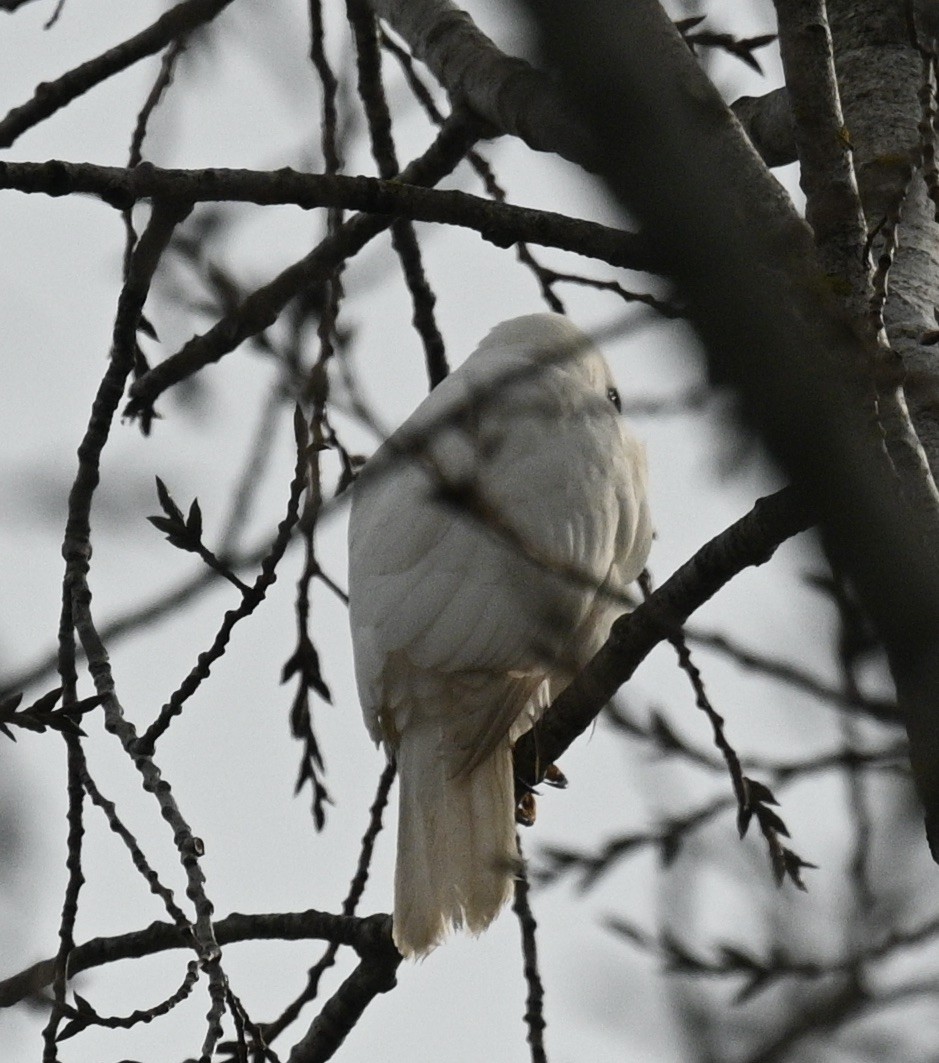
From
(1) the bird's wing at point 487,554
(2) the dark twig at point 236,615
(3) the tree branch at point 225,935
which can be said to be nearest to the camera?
(2) the dark twig at point 236,615

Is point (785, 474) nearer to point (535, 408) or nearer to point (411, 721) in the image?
point (535, 408)

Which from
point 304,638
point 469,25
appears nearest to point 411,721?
point 304,638

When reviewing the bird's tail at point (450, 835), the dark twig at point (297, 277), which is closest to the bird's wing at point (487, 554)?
the bird's tail at point (450, 835)

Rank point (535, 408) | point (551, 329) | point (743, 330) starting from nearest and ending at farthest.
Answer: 1. point (743, 330)
2. point (535, 408)
3. point (551, 329)

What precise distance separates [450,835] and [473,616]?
0.57 meters

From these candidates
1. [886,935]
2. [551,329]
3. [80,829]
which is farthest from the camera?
[551,329]

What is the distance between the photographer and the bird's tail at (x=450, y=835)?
347cm

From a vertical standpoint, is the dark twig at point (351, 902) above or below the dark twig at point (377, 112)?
below

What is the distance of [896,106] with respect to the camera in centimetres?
302

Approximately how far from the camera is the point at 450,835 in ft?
11.9

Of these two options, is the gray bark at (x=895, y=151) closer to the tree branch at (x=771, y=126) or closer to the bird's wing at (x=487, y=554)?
the tree branch at (x=771, y=126)

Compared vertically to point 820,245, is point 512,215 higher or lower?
higher

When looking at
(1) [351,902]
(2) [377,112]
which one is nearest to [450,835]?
(1) [351,902]

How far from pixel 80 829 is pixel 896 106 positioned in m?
2.06
